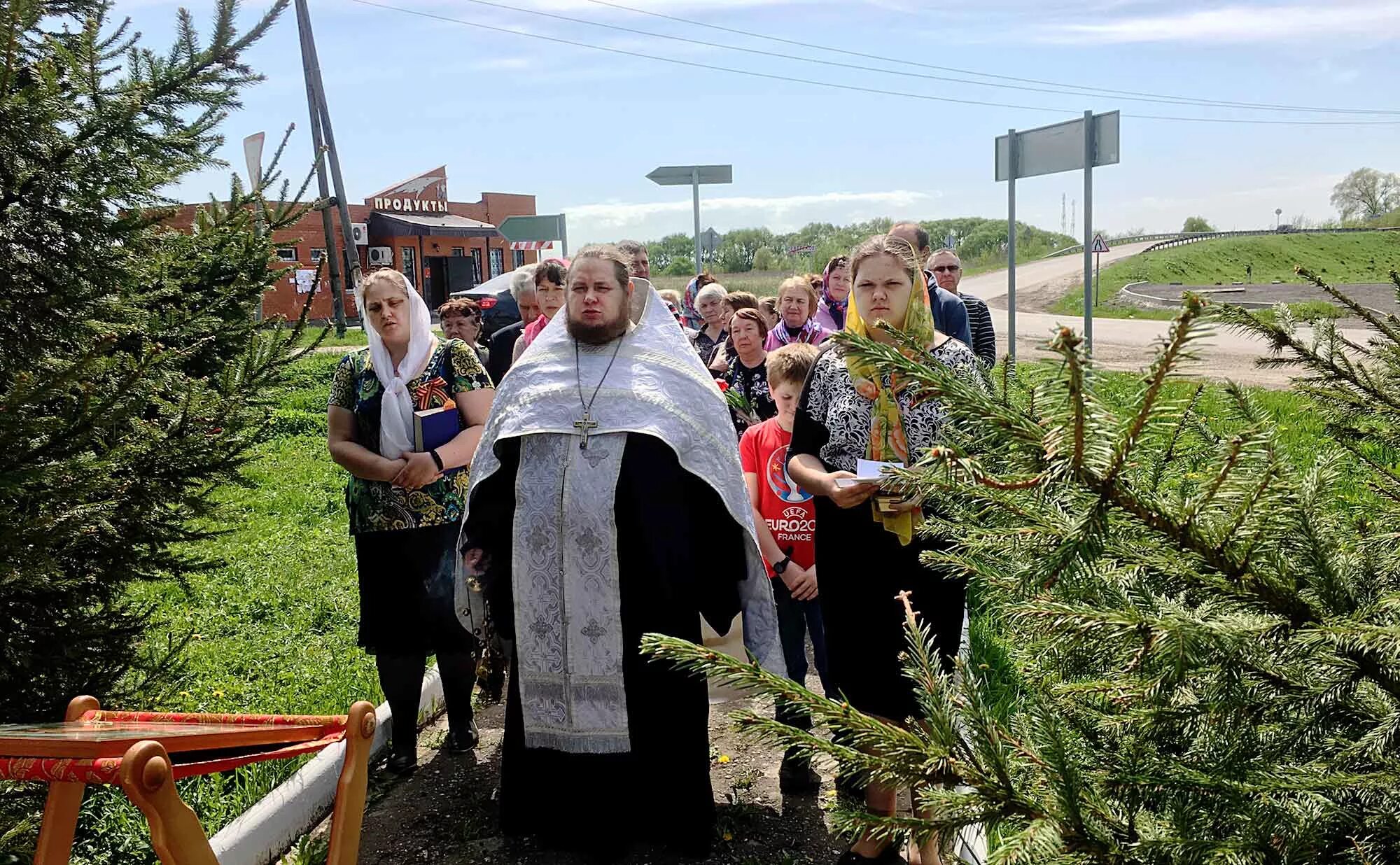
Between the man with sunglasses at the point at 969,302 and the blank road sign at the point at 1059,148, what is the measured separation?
10.9 feet

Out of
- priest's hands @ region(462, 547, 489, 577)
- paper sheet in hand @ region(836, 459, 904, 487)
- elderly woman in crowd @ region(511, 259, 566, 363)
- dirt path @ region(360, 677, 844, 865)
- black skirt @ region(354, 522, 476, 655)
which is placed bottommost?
dirt path @ region(360, 677, 844, 865)

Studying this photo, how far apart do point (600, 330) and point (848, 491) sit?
113 centimetres

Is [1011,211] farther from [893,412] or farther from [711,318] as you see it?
[893,412]

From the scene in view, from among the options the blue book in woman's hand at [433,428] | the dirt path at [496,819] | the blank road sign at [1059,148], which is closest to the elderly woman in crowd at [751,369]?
the dirt path at [496,819]

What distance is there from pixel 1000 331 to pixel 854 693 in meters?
24.4

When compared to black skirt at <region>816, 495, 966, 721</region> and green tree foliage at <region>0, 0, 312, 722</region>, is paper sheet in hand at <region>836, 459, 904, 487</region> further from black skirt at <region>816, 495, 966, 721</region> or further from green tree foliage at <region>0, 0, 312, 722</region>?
green tree foliage at <region>0, 0, 312, 722</region>

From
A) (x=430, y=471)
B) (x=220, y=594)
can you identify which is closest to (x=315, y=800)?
(x=430, y=471)

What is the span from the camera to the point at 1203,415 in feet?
5.67

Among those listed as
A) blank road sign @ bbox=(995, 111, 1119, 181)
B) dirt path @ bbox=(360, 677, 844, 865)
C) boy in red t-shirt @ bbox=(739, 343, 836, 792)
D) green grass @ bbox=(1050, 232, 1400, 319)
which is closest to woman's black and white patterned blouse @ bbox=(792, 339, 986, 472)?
boy in red t-shirt @ bbox=(739, 343, 836, 792)

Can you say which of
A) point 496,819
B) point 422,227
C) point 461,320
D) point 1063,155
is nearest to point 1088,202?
point 1063,155

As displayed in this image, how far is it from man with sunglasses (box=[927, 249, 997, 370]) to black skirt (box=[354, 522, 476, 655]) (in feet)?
9.63

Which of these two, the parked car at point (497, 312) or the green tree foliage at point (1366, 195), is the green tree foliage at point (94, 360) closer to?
the parked car at point (497, 312)

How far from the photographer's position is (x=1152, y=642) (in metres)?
1.05

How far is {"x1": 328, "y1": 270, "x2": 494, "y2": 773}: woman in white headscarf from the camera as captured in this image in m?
4.28
